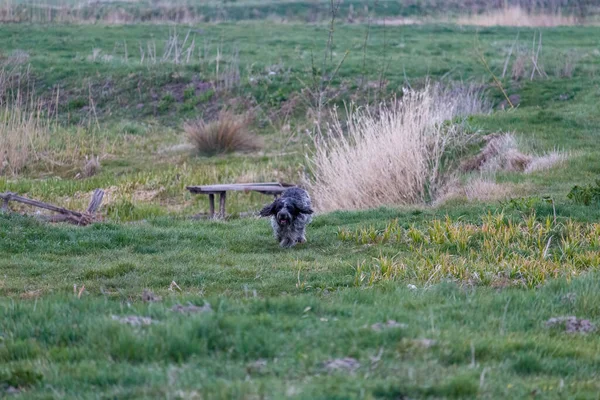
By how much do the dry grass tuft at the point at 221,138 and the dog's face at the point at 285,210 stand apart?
1148 cm

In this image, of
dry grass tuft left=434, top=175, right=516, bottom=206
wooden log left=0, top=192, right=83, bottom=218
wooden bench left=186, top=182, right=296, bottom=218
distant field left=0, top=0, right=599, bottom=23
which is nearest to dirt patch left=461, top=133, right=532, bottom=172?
dry grass tuft left=434, top=175, right=516, bottom=206

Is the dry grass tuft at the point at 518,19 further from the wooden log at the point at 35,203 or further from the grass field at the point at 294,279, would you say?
the wooden log at the point at 35,203

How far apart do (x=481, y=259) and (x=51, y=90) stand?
913 inches

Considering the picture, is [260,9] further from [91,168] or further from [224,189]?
Answer: [224,189]

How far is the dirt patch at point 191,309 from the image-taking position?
6.78m

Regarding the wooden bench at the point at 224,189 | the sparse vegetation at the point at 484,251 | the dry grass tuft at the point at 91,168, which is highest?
the sparse vegetation at the point at 484,251

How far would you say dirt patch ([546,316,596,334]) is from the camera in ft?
22.6

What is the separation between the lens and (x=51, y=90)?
101 ft

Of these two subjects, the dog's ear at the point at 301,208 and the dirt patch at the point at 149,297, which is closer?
the dirt patch at the point at 149,297

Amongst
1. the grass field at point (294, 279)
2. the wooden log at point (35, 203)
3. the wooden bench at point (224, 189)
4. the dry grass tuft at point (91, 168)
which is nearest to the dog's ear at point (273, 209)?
the grass field at point (294, 279)

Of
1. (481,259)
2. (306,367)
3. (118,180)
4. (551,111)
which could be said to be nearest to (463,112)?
(551,111)

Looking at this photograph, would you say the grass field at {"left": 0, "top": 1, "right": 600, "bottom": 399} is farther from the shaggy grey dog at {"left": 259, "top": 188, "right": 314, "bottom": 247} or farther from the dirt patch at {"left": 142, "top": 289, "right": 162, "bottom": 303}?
the shaggy grey dog at {"left": 259, "top": 188, "right": 314, "bottom": 247}

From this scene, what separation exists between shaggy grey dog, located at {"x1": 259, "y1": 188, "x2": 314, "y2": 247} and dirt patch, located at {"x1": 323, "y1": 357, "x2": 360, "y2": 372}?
17.8 ft

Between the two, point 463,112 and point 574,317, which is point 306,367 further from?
point 463,112
